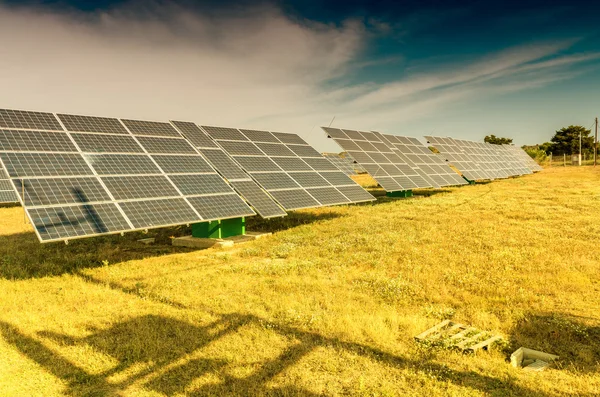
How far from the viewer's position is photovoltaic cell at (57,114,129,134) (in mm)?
14887

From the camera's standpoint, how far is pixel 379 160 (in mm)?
Answer: 30250

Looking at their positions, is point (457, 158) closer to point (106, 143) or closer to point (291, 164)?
point (291, 164)

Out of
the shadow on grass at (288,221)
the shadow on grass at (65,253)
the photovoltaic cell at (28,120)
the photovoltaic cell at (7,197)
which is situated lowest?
the shadow on grass at (65,253)

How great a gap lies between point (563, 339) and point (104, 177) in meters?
12.8

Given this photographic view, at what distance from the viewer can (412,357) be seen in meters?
6.62

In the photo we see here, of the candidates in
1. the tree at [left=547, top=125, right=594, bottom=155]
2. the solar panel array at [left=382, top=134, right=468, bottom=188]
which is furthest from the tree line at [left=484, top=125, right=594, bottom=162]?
the solar panel array at [left=382, top=134, right=468, bottom=188]

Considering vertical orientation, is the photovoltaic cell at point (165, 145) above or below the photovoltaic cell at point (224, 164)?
above

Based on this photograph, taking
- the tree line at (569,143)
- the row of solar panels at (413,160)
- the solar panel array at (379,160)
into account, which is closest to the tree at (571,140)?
the tree line at (569,143)

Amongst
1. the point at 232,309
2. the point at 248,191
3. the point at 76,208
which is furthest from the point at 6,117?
the point at 232,309

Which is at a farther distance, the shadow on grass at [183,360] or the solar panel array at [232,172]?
the solar panel array at [232,172]

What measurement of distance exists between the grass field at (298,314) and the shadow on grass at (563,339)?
0.11ft

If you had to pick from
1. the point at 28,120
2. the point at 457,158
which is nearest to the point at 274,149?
the point at 28,120

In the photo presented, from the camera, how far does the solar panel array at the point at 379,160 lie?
28.0 m

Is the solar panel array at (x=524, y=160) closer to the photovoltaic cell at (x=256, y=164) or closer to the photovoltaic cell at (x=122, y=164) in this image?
the photovoltaic cell at (x=256, y=164)
